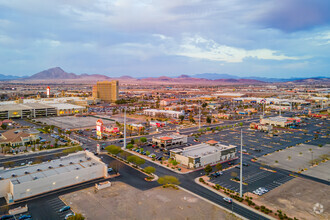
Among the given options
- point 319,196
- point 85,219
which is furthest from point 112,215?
point 319,196

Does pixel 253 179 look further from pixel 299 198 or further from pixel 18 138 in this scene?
pixel 18 138

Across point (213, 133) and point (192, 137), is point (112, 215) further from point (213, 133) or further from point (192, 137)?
Result: point (213, 133)

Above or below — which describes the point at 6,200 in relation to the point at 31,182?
below

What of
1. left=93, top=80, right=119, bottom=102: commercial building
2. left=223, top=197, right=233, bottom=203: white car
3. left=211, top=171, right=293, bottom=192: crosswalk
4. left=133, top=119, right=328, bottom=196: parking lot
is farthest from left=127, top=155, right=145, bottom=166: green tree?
left=93, top=80, right=119, bottom=102: commercial building

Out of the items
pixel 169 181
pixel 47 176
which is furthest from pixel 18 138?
pixel 169 181

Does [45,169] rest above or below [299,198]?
above
